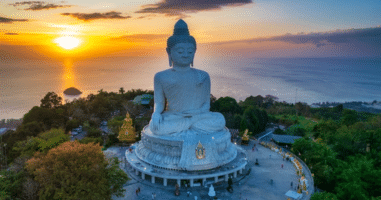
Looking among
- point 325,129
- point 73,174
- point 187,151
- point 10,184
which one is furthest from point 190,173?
point 325,129

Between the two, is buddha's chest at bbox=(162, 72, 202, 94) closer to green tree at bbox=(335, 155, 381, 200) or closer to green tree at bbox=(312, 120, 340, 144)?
green tree at bbox=(335, 155, 381, 200)

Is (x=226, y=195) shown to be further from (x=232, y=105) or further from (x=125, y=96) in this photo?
(x=125, y=96)

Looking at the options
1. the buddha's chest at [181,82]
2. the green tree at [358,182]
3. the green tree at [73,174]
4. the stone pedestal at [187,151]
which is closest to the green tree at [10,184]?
the green tree at [73,174]

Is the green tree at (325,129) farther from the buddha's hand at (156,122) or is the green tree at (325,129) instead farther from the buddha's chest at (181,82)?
the buddha's hand at (156,122)

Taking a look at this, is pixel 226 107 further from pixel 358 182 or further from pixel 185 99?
pixel 358 182

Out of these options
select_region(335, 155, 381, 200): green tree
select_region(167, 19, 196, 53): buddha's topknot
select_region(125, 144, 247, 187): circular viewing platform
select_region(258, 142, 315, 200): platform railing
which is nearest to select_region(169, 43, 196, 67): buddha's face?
select_region(167, 19, 196, 53): buddha's topknot

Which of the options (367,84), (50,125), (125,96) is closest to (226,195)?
(50,125)
